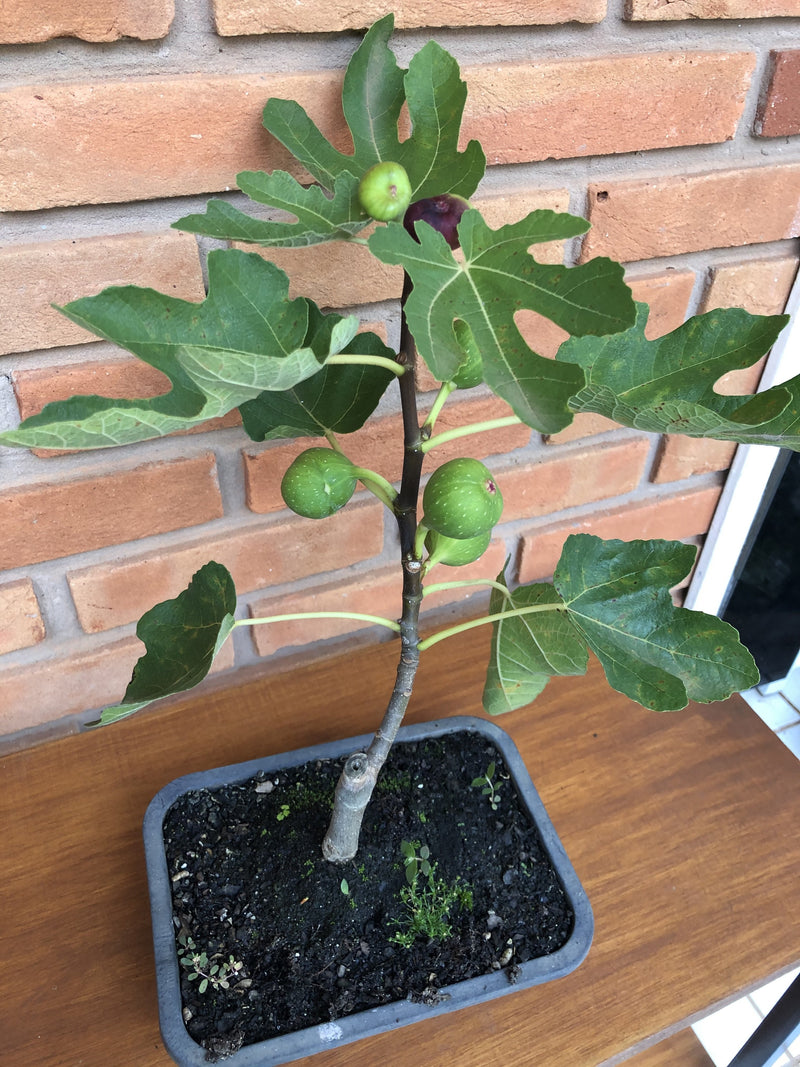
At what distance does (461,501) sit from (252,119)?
35 centimetres

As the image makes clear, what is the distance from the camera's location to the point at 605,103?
719 mm

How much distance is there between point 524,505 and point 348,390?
1.46ft

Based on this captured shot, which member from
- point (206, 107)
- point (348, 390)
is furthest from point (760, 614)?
point (206, 107)


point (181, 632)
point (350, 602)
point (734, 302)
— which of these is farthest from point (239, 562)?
point (734, 302)

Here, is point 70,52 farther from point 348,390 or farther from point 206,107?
point 348,390

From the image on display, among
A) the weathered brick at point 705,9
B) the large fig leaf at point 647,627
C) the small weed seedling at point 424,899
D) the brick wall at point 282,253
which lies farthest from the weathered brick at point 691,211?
the small weed seedling at point 424,899

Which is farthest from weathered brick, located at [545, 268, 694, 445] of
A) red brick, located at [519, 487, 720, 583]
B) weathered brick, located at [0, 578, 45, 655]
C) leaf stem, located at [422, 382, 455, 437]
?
weathered brick, located at [0, 578, 45, 655]

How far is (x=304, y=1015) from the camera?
2.02 ft

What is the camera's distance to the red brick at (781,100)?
→ 77 cm

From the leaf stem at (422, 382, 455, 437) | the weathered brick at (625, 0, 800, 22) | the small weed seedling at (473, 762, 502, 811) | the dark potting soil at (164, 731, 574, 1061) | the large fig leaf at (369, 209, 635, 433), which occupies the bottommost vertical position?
the dark potting soil at (164, 731, 574, 1061)

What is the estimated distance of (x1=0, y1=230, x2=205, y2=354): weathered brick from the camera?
61 cm

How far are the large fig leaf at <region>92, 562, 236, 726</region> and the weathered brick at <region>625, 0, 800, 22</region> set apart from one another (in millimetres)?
590

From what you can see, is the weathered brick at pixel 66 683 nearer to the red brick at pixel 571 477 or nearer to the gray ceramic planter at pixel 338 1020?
the gray ceramic planter at pixel 338 1020

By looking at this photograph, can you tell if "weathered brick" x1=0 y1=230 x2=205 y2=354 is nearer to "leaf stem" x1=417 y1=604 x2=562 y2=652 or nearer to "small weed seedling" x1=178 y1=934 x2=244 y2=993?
"leaf stem" x1=417 y1=604 x2=562 y2=652
